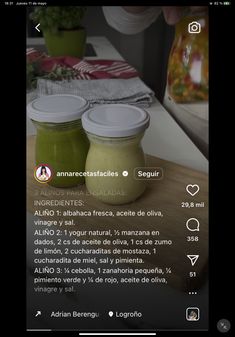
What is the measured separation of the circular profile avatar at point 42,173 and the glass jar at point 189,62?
0.19 m

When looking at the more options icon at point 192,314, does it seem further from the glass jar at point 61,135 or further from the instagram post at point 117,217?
the glass jar at point 61,135

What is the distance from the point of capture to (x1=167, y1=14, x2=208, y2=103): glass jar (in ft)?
1.44

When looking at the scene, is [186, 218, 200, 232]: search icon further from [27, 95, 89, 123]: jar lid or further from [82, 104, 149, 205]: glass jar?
[27, 95, 89, 123]: jar lid

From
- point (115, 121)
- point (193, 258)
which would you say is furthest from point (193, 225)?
point (115, 121)

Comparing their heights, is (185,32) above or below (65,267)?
above

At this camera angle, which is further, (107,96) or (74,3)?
(107,96)

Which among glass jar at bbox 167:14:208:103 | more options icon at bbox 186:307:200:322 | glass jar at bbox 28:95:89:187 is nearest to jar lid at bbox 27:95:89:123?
glass jar at bbox 28:95:89:187

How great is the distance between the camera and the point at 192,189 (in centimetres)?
46

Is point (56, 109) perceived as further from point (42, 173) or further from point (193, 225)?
point (193, 225)

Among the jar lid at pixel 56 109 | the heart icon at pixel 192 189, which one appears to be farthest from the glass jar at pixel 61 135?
the heart icon at pixel 192 189
